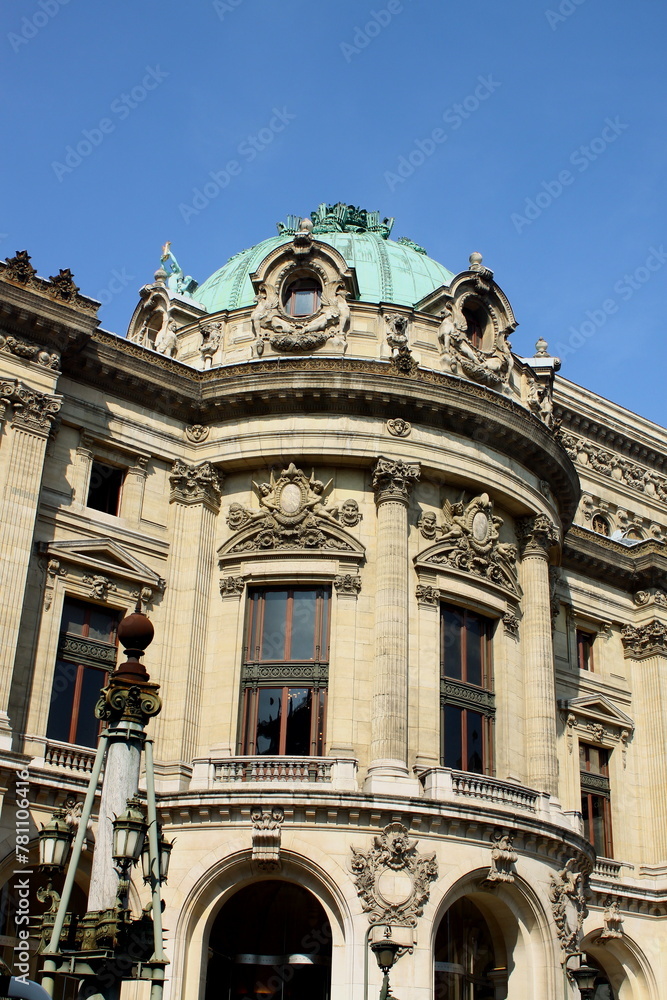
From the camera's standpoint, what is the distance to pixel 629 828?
132 feet

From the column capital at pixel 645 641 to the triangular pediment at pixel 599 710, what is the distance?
8.22 feet

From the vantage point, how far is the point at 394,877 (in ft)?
89.3

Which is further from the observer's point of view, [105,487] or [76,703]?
[105,487]

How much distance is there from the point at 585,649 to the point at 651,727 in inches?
137

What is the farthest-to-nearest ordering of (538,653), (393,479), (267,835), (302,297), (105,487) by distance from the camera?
(302,297), (538,653), (105,487), (393,479), (267,835)

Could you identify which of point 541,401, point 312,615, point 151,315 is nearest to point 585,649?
point 541,401

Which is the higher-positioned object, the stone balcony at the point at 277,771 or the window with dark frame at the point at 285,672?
the window with dark frame at the point at 285,672

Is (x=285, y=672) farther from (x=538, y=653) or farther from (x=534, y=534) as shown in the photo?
(x=534, y=534)

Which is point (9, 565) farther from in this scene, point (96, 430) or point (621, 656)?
point (621, 656)

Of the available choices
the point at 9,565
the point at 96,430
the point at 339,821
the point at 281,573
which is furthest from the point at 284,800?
the point at 96,430

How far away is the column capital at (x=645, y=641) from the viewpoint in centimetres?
4288

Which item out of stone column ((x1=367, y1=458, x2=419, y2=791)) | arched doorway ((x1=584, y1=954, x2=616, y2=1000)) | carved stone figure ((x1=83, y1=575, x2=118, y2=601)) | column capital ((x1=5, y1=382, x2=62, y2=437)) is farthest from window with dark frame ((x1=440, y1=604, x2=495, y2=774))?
arched doorway ((x1=584, y1=954, x2=616, y2=1000))

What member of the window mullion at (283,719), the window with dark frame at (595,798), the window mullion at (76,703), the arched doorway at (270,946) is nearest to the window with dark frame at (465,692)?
the window mullion at (283,719)

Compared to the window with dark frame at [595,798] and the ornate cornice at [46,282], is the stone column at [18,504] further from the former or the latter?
the window with dark frame at [595,798]
